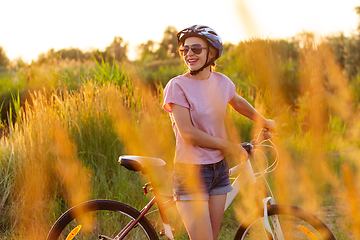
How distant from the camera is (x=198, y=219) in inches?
84.7

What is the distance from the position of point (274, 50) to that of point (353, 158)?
4.18 m

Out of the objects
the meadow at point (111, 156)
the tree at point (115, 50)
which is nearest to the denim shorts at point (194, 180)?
the meadow at point (111, 156)

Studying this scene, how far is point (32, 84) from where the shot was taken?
1141cm

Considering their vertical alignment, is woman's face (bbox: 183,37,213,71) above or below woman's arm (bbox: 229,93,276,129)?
above

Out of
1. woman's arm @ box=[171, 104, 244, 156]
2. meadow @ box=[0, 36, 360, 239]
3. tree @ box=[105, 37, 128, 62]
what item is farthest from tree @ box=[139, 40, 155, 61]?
woman's arm @ box=[171, 104, 244, 156]

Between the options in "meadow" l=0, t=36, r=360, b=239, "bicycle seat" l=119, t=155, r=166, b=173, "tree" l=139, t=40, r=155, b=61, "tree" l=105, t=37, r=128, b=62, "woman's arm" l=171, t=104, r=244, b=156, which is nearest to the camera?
"woman's arm" l=171, t=104, r=244, b=156

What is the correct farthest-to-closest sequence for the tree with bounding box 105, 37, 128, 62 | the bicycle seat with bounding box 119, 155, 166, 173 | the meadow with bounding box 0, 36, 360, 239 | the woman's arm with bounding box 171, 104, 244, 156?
the tree with bounding box 105, 37, 128, 62 < the meadow with bounding box 0, 36, 360, 239 < the bicycle seat with bounding box 119, 155, 166, 173 < the woman's arm with bounding box 171, 104, 244, 156

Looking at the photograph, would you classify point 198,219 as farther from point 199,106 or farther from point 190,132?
point 199,106

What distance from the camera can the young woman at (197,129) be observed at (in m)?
2.09

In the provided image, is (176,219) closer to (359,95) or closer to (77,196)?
(77,196)

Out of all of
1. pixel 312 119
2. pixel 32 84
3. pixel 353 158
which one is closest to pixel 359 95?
pixel 312 119

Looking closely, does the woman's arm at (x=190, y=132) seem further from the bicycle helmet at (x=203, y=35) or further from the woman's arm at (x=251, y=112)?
the woman's arm at (x=251, y=112)

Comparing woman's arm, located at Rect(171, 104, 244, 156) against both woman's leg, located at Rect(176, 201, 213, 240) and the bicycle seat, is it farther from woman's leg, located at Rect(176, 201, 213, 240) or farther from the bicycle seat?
woman's leg, located at Rect(176, 201, 213, 240)

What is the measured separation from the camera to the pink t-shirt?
2.10 meters
